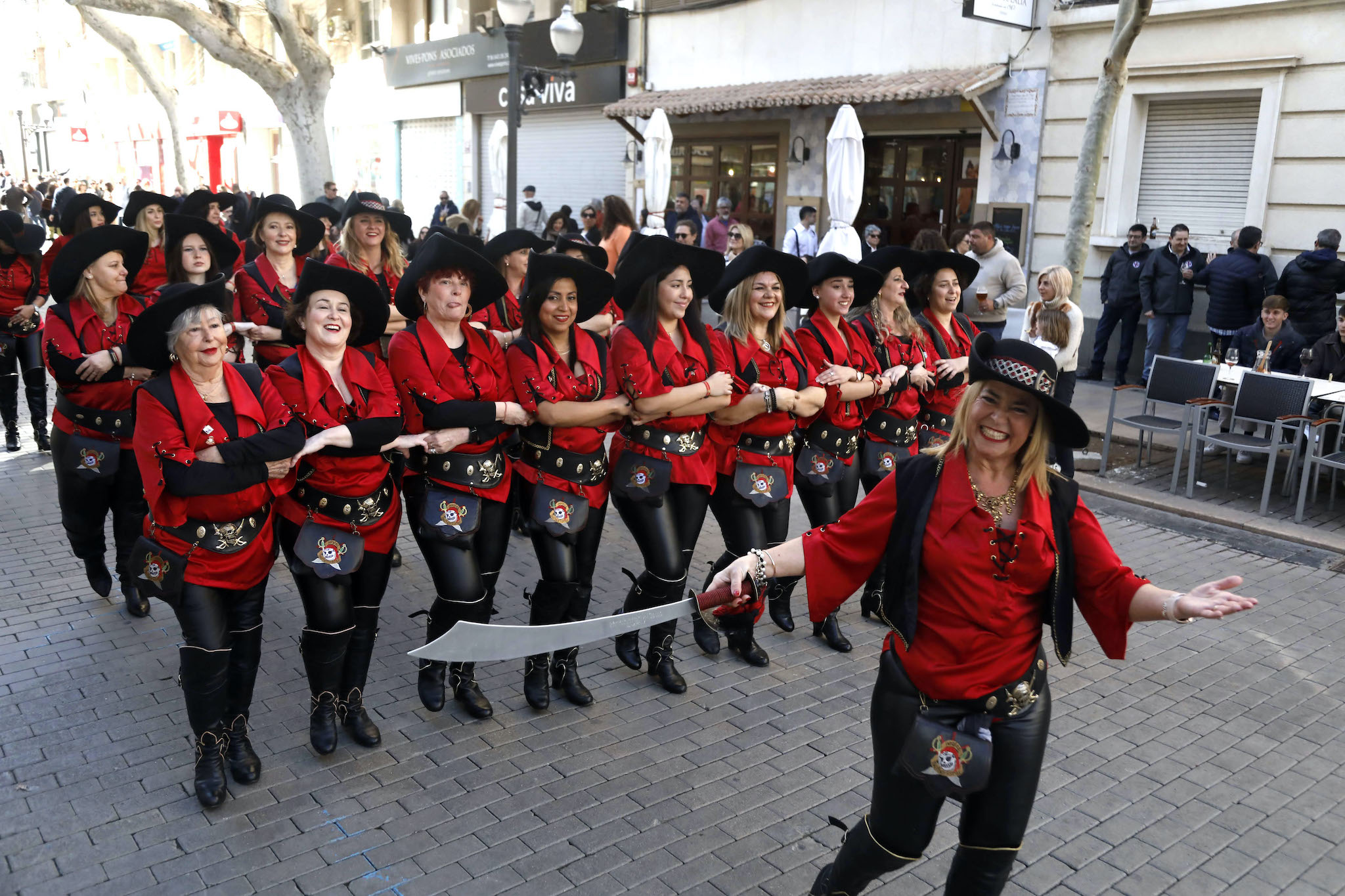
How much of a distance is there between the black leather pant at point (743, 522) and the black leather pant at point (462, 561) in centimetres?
117

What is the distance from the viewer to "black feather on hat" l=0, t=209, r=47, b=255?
348 inches

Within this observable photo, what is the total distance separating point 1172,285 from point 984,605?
1150cm

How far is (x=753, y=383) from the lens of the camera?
5.50 metres

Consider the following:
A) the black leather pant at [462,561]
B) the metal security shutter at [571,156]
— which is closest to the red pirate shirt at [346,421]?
the black leather pant at [462,561]

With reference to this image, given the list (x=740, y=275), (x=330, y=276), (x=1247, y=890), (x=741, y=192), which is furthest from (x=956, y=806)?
(x=741, y=192)

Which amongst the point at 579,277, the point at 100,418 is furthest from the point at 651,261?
the point at 100,418

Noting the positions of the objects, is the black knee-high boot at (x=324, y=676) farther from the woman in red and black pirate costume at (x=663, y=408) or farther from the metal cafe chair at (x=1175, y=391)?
the metal cafe chair at (x=1175, y=391)

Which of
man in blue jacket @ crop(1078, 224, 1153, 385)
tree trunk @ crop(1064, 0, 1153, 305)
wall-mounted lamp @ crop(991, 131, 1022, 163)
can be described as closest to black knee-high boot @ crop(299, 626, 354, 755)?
tree trunk @ crop(1064, 0, 1153, 305)

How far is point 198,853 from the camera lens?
395 centimetres

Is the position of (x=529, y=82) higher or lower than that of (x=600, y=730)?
higher

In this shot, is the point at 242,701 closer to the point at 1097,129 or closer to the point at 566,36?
the point at 1097,129

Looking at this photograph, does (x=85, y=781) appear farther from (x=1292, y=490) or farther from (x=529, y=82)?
(x=529, y=82)

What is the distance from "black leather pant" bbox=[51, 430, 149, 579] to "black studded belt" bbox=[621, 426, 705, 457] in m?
2.81

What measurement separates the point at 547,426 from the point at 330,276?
116 cm
